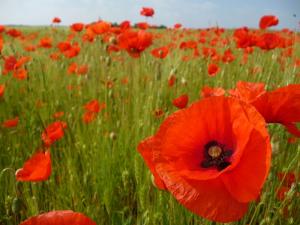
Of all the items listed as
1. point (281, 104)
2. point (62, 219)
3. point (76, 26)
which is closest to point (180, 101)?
point (281, 104)

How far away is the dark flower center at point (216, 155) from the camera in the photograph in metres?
0.63

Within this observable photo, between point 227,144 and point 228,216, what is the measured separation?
0.55 feet

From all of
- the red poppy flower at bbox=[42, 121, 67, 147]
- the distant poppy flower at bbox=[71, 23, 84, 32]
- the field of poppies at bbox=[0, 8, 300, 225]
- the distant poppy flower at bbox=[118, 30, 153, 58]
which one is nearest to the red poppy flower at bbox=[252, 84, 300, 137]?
the field of poppies at bbox=[0, 8, 300, 225]

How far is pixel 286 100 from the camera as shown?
0.68 metres

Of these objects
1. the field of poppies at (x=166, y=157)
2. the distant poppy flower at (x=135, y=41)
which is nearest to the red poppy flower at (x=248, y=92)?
the field of poppies at (x=166, y=157)

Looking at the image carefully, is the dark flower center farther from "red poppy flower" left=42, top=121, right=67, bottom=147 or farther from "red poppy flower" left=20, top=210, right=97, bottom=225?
"red poppy flower" left=42, top=121, right=67, bottom=147

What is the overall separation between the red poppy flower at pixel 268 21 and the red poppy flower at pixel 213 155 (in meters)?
2.44

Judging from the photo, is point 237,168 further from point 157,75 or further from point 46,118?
point 46,118

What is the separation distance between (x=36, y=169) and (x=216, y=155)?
0.50 meters

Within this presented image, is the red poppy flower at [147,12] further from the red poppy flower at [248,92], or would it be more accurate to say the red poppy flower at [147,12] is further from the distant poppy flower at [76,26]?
the red poppy flower at [248,92]

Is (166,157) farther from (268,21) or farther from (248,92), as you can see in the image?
(268,21)

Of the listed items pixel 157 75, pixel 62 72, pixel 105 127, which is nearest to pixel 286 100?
pixel 105 127

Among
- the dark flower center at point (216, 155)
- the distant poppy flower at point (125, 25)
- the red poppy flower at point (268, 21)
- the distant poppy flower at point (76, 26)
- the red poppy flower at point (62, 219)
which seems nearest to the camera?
the red poppy flower at point (62, 219)

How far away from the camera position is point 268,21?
2883 mm
